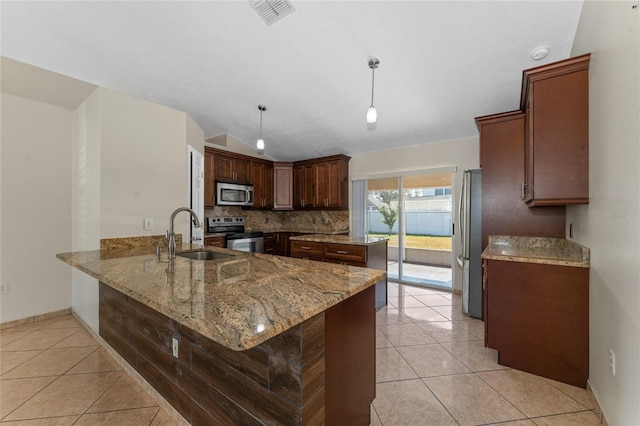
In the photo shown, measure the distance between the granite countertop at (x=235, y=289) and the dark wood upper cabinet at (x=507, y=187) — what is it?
7.14 ft

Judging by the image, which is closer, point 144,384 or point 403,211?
point 144,384

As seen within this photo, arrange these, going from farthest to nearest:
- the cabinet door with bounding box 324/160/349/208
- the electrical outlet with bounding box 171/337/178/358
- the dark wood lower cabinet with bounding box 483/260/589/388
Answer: the cabinet door with bounding box 324/160/349/208, the dark wood lower cabinet with bounding box 483/260/589/388, the electrical outlet with bounding box 171/337/178/358

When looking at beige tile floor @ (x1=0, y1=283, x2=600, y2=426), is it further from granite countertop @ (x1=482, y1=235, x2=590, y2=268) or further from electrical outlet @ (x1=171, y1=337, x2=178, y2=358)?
granite countertop @ (x1=482, y1=235, x2=590, y2=268)

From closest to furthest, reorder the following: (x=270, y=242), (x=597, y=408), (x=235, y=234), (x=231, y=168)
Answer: (x=597, y=408), (x=235, y=234), (x=231, y=168), (x=270, y=242)

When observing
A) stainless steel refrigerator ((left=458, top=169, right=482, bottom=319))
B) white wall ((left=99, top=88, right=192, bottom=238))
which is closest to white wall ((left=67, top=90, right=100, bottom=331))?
white wall ((left=99, top=88, right=192, bottom=238))

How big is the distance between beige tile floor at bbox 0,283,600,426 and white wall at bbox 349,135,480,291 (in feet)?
6.61

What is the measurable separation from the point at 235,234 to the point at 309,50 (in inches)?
125

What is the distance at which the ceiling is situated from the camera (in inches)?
81.9

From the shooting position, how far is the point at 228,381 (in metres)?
1.18

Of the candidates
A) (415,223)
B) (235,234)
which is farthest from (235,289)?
(415,223)

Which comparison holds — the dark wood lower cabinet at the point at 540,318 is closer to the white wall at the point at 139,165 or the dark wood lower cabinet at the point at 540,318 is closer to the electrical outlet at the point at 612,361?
the electrical outlet at the point at 612,361

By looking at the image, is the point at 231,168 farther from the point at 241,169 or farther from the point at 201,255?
the point at 201,255

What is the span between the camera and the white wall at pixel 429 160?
4.02 m

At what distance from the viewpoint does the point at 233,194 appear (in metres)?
4.75
